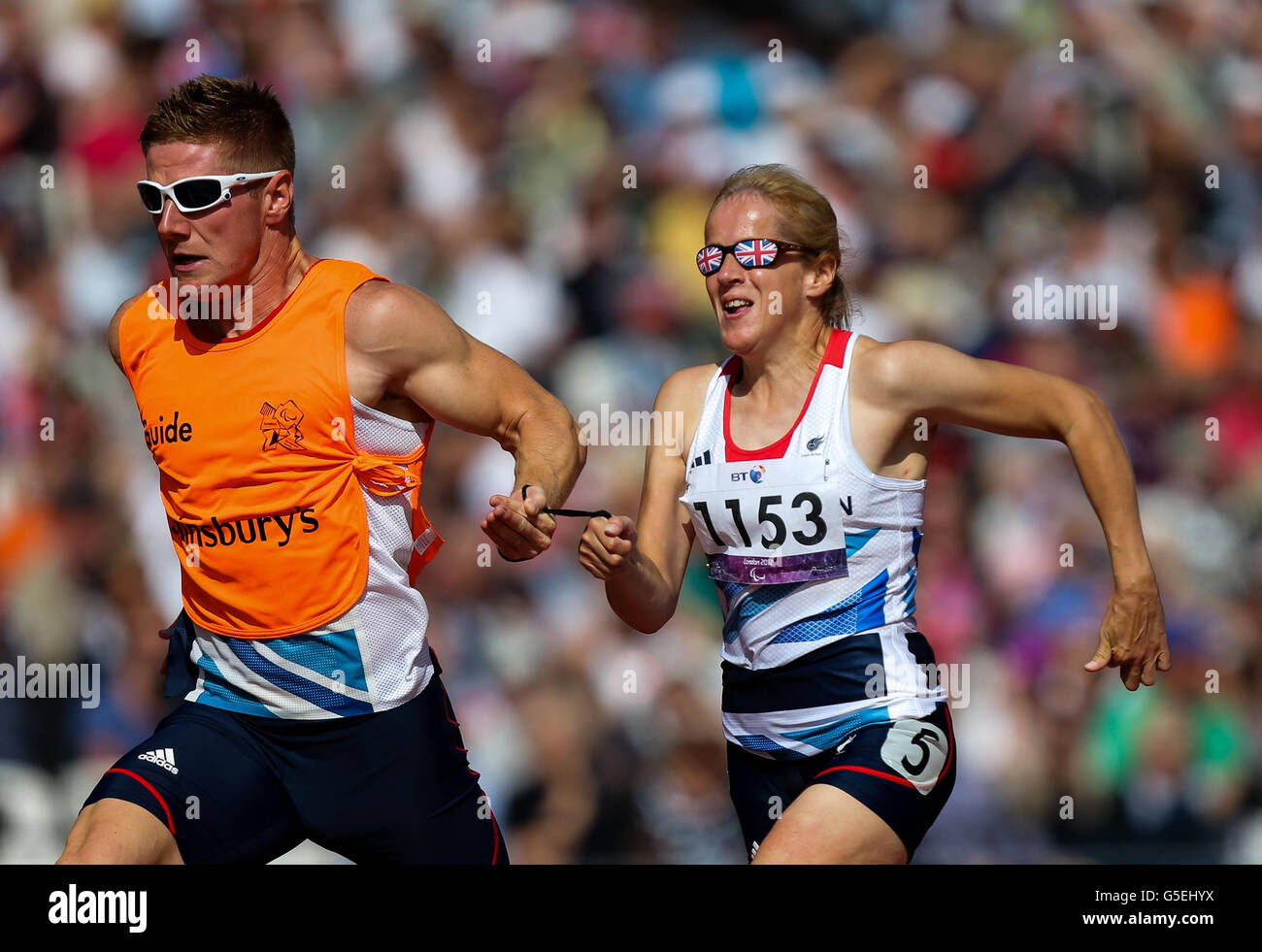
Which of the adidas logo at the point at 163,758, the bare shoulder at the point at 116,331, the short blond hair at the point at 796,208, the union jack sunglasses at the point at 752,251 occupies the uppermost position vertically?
the short blond hair at the point at 796,208

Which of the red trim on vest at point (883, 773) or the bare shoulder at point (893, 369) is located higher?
the bare shoulder at point (893, 369)

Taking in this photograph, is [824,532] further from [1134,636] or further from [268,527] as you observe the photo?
[268,527]

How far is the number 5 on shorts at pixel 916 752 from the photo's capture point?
301 centimetres

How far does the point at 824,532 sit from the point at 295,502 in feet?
4.03

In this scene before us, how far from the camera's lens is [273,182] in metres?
3.18

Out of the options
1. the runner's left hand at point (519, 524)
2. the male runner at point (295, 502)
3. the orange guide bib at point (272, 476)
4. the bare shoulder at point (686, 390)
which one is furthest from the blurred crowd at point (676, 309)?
the runner's left hand at point (519, 524)

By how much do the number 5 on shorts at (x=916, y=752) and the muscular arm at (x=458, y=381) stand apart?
93 cm

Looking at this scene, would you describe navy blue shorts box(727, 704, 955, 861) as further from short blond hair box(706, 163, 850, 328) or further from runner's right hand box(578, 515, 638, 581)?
short blond hair box(706, 163, 850, 328)

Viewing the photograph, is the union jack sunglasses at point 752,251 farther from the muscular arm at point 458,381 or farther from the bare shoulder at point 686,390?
the muscular arm at point 458,381

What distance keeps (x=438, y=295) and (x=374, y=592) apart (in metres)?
2.90

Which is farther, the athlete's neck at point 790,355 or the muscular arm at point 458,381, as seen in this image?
the athlete's neck at point 790,355

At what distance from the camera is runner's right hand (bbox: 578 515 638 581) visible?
292 cm

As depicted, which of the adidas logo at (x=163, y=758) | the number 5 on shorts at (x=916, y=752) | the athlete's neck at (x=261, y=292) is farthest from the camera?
the athlete's neck at (x=261, y=292)

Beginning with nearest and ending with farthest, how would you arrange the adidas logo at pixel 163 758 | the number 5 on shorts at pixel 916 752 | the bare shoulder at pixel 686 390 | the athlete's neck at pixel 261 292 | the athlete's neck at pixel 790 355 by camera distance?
the adidas logo at pixel 163 758, the number 5 on shorts at pixel 916 752, the athlete's neck at pixel 261 292, the athlete's neck at pixel 790 355, the bare shoulder at pixel 686 390
